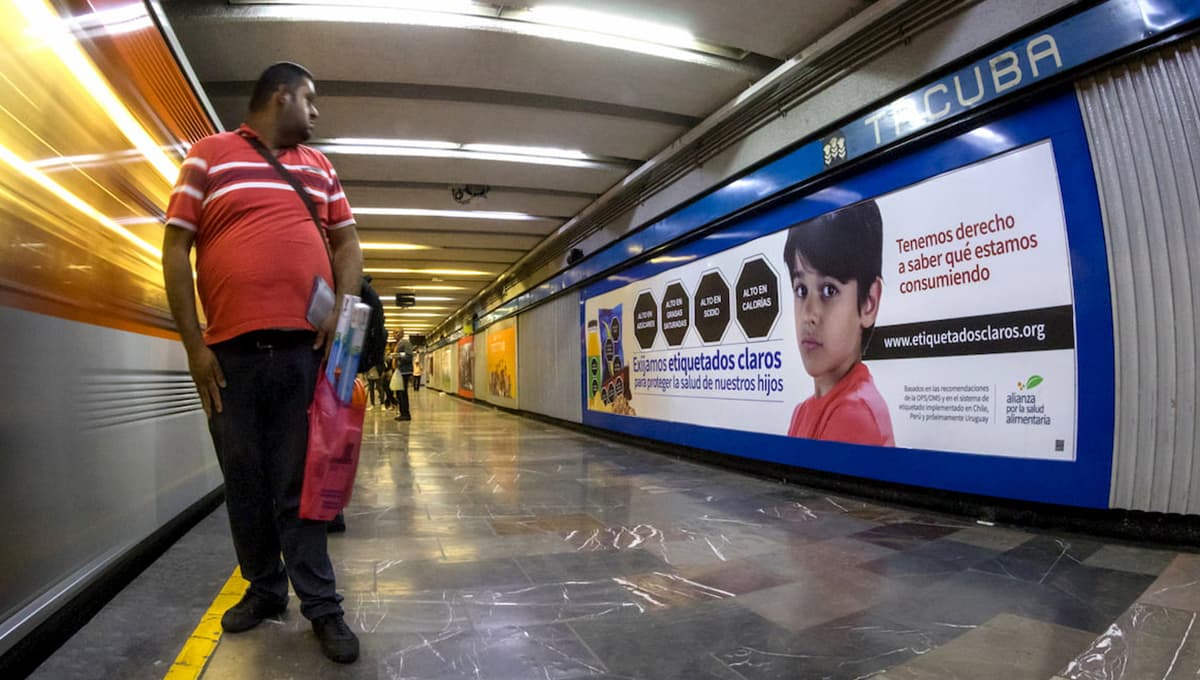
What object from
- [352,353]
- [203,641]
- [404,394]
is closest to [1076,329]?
[352,353]

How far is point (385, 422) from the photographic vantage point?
38.2ft

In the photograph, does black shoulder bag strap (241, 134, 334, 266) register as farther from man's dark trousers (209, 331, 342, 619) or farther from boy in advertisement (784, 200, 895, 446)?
boy in advertisement (784, 200, 895, 446)

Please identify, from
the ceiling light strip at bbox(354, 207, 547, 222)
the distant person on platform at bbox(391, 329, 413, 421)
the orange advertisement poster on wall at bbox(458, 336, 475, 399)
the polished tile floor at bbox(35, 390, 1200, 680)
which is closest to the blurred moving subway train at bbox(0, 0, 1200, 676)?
the polished tile floor at bbox(35, 390, 1200, 680)

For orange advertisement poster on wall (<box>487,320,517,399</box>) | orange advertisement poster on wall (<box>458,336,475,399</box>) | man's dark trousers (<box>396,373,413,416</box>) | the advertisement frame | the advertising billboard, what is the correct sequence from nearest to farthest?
the advertisement frame, the advertising billboard, man's dark trousers (<box>396,373,413,416</box>), orange advertisement poster on wall (<box>487,320,517,399</box>), orange advertisement poster on wall (<box>458,336,475,399</box>)

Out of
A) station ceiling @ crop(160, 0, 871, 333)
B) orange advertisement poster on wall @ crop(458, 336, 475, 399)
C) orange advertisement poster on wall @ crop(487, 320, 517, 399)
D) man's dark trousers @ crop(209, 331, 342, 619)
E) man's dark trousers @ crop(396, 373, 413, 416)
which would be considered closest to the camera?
man's dark trousers @ crop(209, 331, 342, 619)

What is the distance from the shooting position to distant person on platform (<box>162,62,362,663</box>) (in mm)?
1791

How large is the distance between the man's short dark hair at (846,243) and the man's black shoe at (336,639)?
3.81 metres

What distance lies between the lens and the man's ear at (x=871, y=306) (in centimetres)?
413

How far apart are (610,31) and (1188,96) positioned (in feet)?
10.3

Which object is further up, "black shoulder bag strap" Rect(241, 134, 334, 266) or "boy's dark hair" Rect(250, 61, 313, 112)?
"boy's dark hair" Rect(250, 61, 313, 112)

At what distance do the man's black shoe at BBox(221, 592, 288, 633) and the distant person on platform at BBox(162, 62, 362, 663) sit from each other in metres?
0.21

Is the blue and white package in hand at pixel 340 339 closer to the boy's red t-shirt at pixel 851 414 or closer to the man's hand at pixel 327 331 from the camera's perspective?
the man's hand at pixel 327 331

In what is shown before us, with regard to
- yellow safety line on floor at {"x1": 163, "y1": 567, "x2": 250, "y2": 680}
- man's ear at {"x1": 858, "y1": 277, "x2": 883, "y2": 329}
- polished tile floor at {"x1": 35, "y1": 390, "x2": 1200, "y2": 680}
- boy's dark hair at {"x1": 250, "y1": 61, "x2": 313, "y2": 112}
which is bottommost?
polished tile floor at {"x1": 35, "y1": 390, "x2": 1200, "y2": 680}

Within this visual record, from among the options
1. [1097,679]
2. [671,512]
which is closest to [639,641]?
[1097,679]
